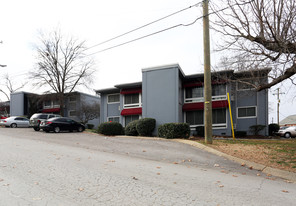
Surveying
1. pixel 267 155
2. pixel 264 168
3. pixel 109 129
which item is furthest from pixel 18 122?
pixel 264 168

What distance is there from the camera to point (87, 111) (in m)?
34.4

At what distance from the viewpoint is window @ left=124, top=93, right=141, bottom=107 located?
23.6 meters

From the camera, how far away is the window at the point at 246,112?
2045 centimetres

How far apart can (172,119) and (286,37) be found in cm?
1037

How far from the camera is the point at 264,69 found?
1038 cm

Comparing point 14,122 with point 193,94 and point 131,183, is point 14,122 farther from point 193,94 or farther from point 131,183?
point 131,183

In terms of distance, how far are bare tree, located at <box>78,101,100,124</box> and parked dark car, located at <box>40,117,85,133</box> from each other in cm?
1306

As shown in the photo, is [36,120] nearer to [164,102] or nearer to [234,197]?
[164,102]

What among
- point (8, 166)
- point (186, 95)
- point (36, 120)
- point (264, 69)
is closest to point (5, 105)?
point (36, 120)

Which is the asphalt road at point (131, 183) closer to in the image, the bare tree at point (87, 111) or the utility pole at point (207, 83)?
the utility pole at point (207, 83)

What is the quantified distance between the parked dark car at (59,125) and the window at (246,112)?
587 inches

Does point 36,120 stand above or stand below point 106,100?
below

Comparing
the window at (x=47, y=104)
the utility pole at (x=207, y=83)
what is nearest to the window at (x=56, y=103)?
the window at (x=47, y=104)

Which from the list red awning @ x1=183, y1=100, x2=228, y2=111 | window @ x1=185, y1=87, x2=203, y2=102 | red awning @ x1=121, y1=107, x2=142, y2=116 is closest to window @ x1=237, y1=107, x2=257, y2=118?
red awning @ x1=183, y1=100, x2=228, y2=111
